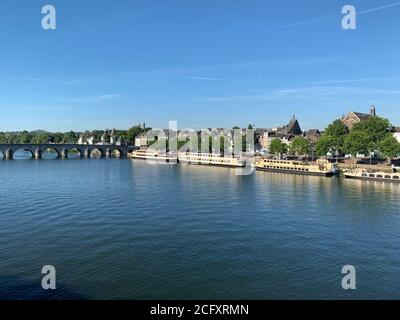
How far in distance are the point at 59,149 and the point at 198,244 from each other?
405ft

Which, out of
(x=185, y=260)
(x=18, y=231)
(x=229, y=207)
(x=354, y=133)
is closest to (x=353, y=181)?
(x=354, y=133)

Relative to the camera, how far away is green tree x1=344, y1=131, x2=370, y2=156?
277 ft

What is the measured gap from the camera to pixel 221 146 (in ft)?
407

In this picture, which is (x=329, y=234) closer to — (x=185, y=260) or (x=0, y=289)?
(x=185, y=260)

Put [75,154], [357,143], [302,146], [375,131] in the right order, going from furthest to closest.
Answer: [75,154], [302,146], [375,131], [357,143]

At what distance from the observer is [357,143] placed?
84.3 m

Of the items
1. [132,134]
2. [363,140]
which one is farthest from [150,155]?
[363,140]

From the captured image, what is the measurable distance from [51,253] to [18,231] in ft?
22.9

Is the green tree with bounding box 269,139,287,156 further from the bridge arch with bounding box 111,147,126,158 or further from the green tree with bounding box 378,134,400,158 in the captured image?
the bridge arch with bounding box 111,147,126,158

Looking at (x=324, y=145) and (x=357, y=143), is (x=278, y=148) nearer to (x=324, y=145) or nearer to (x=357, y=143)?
(x=324, y=145)

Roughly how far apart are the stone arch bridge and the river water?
83821 mm

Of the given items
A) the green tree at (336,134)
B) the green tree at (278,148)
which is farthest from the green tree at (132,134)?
the green tree at (336,134)

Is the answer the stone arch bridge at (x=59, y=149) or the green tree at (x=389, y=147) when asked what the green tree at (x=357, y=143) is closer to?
the green tree at (x=389, y=147)

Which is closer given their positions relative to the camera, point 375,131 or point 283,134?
point 375,131
